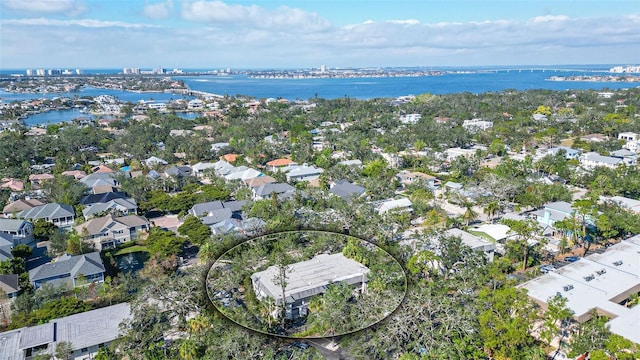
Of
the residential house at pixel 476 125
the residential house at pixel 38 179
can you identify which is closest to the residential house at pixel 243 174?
the residential house at pixel 38 179

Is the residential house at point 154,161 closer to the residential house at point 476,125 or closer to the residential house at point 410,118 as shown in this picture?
the residential house at point 410,118

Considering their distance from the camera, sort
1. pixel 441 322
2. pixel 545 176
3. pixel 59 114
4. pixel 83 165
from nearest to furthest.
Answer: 1. pixel 441 322
2. pixel 545 176
3. pixel 83 165
4. pixel 59 114

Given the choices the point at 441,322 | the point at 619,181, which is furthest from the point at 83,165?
the point at 619,181

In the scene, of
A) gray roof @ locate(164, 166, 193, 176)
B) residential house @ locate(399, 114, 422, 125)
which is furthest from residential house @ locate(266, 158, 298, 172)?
residential house @ locate(399, 114, 422, 125)

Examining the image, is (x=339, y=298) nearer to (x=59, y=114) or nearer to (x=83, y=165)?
(x=83, y=165)

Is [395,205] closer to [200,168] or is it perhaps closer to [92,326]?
[92,326]

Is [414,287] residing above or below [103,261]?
above
